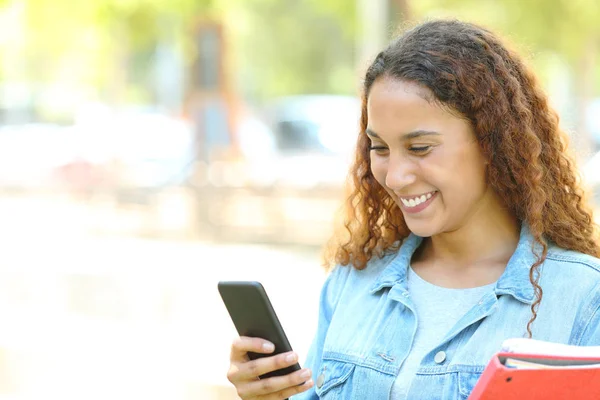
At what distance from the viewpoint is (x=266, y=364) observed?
7.00 feet

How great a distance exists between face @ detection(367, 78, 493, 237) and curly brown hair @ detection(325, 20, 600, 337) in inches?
1.2

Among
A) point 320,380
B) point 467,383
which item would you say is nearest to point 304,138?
point 320,380

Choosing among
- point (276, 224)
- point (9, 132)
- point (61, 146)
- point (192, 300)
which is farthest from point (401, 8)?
point (9, 132)

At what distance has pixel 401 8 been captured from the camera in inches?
310

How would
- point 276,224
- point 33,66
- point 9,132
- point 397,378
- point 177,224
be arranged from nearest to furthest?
1. point 397,378
2. point 276,224
3. point 177,224
4. point 9,132
5. point 33,66

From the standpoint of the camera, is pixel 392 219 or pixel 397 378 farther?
pixel 392 219

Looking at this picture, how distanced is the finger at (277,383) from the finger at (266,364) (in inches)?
0.8

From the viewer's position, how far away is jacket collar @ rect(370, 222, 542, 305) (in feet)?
6.85

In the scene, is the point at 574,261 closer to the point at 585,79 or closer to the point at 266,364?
the point at 266,364

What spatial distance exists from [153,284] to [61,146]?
628 inches

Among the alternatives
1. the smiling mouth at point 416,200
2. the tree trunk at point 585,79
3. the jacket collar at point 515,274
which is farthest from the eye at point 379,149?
the tree trunk at point 585,79

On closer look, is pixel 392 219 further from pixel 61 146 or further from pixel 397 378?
pixel 61 146

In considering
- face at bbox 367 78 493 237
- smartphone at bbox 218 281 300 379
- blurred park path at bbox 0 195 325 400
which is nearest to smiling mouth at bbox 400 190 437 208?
face at bbox 367 78 493 237

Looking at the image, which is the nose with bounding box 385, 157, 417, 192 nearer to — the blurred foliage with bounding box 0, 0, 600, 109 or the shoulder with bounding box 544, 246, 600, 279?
the shoulder with bounding box 544, 246, 600, 279
